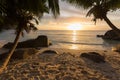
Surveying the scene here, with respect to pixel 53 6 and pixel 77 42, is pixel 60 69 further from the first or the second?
pixel 77 42

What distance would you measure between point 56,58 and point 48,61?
2.90ft

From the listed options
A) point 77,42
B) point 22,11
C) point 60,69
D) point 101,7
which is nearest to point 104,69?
point 60,69

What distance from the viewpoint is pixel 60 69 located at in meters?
11.4

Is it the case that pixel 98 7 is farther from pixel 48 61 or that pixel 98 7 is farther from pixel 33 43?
pixel 33 43

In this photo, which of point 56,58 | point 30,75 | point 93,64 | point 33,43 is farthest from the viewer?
point 33,43

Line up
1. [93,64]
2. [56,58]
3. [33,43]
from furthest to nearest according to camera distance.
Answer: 1. [33,43]
2. [56,58]
3. [93,64]

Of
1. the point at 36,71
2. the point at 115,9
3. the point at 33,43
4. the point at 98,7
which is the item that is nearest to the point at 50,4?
the point at 98,7

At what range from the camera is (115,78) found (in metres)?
10.6

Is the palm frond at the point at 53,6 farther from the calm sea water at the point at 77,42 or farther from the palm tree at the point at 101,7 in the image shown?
the calm sea water at the point at 77,42

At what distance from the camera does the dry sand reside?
10453 millimetres

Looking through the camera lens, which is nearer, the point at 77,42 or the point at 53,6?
the point at 53,6

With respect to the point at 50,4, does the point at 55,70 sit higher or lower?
lower

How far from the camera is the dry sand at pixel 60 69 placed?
10453 mm

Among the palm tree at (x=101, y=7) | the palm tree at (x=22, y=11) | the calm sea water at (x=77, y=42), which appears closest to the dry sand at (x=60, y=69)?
the palm tree at (x=22, y=11)
